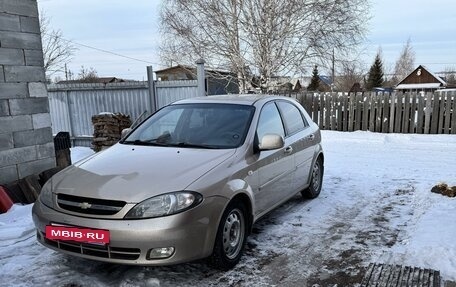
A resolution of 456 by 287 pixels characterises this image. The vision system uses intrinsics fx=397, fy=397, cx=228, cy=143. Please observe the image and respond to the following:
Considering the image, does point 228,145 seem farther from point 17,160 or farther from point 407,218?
point 17,160

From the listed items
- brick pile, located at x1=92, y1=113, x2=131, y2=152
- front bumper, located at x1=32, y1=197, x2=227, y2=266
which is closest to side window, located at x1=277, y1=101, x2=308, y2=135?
front bumper, located at x1=32, y1=197, x2=227, y2=266

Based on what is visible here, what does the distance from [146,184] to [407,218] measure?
11.3 feet

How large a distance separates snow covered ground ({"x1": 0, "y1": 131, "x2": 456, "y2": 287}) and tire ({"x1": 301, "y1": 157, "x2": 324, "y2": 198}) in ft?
0.38

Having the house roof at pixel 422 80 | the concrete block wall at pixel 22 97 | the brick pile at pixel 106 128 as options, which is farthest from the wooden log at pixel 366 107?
the house roof at pixel 422 80

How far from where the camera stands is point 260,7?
16.1 metres

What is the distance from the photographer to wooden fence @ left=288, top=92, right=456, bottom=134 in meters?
11.7

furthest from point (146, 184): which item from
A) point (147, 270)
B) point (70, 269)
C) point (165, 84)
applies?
point (165, 84)

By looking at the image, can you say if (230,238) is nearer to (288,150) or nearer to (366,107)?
(288,150)

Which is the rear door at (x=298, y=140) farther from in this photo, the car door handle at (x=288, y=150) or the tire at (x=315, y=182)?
the tire at (x=315, y=182)

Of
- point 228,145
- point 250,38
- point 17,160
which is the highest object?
point 250,38

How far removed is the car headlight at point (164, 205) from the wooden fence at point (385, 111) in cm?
1065

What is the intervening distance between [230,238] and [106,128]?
7222mm

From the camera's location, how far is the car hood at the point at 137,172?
3.22 meters

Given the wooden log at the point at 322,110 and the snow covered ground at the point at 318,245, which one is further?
the wooden log at the point at 322,110
